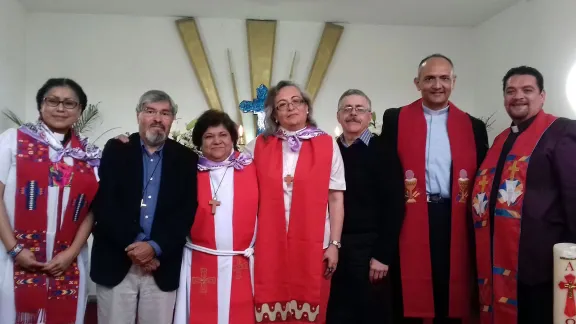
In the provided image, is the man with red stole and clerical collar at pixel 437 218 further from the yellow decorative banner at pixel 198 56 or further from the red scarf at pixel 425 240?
the yellow decorative banner at pixel 198 56

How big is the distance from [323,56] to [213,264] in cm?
309

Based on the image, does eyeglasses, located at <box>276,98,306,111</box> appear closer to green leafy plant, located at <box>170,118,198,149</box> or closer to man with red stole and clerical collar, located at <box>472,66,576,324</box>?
man with red stole and clerical collar, located at <box>472,66,576,324</box>

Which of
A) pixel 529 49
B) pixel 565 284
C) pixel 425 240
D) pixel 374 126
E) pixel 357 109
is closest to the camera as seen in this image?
pixel 565 284

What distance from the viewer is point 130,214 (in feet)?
6.66

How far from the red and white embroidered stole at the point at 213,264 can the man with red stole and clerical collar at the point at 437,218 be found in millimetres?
796

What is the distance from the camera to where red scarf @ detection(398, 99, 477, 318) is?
2.41 metres

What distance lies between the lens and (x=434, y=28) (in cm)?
498

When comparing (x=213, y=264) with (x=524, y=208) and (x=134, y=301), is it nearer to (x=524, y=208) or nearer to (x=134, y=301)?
(x=134, y=301)

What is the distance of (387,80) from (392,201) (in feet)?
9.39

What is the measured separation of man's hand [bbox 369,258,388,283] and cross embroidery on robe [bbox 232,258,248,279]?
610mm

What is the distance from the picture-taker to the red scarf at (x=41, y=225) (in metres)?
2.05

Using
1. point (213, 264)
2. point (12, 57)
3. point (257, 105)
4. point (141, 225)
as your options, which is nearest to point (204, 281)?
point (213, 264)

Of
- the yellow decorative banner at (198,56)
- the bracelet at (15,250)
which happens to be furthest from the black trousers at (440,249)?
the yellow decorative banner at (198,56)

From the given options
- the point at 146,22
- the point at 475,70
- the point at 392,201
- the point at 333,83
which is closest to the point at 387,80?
the point at 333,83
